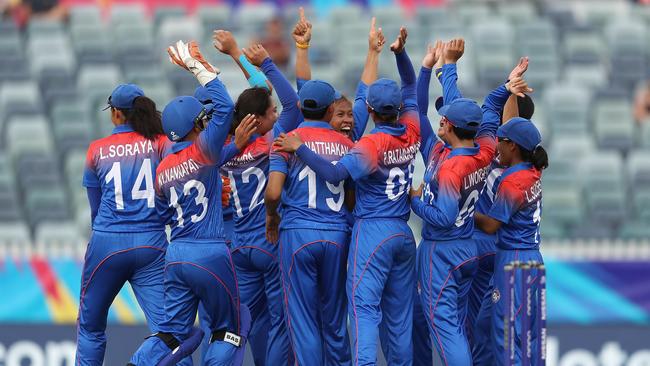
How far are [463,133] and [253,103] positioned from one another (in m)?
1.54

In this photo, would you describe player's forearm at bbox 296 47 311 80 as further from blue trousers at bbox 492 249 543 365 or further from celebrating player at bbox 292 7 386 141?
blue trousers at bbox 492 249 543 365

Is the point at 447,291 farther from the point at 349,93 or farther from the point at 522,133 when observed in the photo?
the point at 349,93

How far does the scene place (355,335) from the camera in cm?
934

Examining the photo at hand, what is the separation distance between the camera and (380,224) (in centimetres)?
937

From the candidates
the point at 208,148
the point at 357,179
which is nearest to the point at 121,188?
the point at 208,148

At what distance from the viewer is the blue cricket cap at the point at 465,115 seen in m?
9.30

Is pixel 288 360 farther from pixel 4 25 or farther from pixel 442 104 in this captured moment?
pixel 4 25

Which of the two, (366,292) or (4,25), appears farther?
(4,25)

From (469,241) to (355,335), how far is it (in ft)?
3.44

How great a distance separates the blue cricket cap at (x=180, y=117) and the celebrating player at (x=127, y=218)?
0.42 metres

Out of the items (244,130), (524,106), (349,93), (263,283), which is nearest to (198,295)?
(263,283)

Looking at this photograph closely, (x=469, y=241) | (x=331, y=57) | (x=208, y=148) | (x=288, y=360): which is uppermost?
(x=331, y=57)

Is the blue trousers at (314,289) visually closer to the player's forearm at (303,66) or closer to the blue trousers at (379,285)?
the blue trousers at (379,285)

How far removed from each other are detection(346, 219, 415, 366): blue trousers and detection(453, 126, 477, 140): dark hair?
28.4 inches
